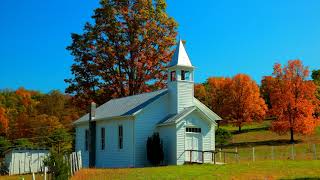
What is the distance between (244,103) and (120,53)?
34108 millimetres

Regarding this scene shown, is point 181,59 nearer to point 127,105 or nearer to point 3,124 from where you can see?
point 127,105

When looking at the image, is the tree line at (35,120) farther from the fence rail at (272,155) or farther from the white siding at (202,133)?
the white siding at (202,133)

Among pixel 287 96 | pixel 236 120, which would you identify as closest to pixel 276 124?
pixel 287 96

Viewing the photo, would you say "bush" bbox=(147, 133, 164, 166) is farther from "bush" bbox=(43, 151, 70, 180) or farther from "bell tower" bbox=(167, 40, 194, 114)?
"bush" bbox=(43, 151, 70, 180)

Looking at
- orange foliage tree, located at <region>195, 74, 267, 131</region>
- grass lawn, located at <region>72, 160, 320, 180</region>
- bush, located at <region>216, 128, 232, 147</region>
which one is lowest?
grass lawn, located at <region>72, 160, 320, 180</region>

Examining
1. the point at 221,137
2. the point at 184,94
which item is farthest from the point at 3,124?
the point at 184,94

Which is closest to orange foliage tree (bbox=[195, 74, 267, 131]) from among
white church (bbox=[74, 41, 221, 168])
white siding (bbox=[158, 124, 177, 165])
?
white church (bbox=[74, 41, 221, 168])

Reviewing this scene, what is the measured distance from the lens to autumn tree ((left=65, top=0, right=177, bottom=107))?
162 ft

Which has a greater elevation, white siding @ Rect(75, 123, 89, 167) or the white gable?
the white gable

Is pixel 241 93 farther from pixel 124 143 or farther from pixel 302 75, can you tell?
pixel 124 143

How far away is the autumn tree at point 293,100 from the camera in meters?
61.6

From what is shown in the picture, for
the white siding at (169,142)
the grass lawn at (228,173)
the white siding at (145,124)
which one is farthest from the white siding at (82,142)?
the grass lawn at (228,173)

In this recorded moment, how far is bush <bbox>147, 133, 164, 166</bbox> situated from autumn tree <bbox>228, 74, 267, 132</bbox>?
44.1 metres

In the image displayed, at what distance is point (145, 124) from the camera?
35438 mm
